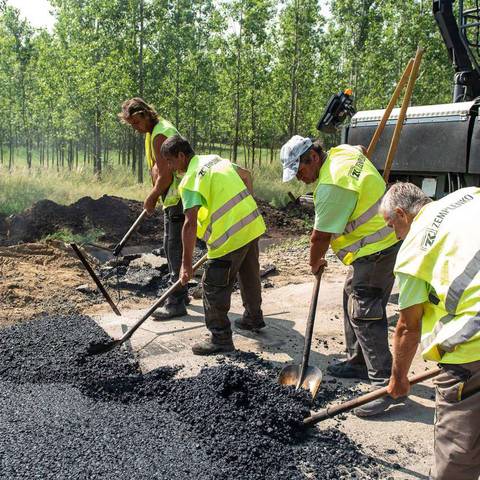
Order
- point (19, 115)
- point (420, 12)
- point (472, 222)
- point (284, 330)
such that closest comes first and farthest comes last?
1. point (472, 222)
2. point (284, 330)
3. point (420, 12)
4. point (19, 115)

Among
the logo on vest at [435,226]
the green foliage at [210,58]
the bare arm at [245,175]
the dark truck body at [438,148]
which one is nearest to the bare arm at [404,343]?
the logo on vest at [435,226]

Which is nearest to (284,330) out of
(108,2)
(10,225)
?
(10,225)

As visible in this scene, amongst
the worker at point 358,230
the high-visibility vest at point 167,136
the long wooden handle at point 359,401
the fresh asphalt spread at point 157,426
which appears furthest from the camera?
the high-visibility vest at point 167,136

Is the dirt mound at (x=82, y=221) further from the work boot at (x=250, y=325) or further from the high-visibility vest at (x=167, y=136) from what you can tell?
the work boot at (x=250, y=325)

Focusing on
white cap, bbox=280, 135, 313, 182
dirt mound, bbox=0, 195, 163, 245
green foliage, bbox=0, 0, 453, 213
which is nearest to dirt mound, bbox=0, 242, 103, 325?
dirt mound, bbox=0, 195, 163, 245

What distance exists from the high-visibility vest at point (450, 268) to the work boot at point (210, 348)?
2447mm

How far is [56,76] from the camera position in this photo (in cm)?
2064

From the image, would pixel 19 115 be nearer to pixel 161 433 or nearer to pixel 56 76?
pixel 56 76

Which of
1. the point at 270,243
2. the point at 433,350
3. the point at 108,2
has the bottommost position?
the point at 270,243

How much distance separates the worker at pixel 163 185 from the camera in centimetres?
512

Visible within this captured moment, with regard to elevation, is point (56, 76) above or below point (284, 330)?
above

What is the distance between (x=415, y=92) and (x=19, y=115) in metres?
18.5

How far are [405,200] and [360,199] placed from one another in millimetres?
1128

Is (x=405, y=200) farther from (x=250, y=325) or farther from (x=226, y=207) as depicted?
(x=250, y=325)
